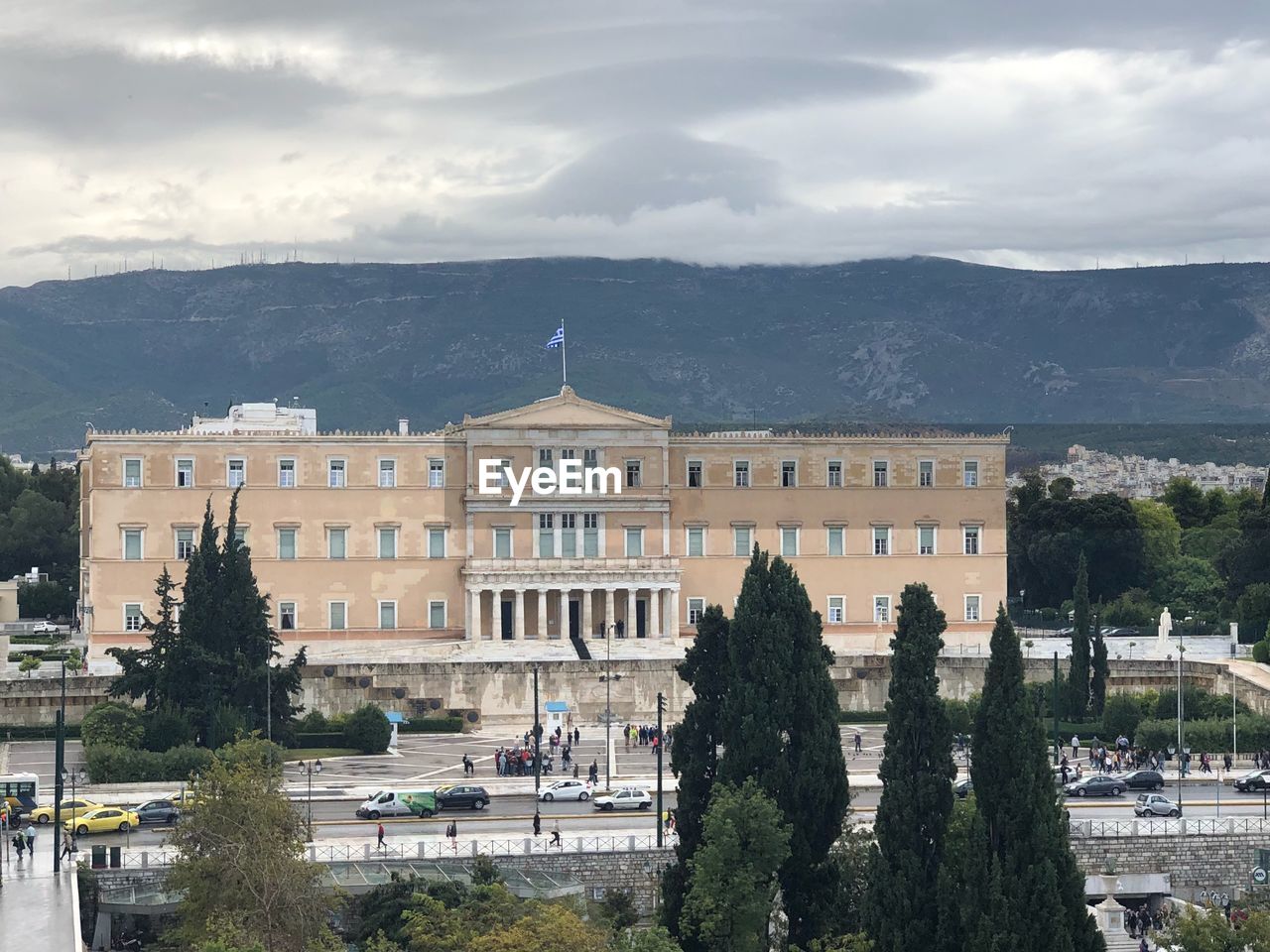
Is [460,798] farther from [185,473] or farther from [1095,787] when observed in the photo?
[185,473]

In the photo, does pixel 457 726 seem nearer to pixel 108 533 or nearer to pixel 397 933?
pixel 108 533

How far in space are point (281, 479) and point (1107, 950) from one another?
4690cm

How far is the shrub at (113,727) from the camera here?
230ft

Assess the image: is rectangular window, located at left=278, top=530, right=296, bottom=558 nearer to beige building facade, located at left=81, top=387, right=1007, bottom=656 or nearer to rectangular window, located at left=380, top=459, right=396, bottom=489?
beige building facade, located at left=81, top=387, right=1007, bottom=656

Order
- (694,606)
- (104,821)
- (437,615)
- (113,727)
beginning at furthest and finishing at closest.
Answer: (694,606) < (437,615) < (113,727) < (104,821)

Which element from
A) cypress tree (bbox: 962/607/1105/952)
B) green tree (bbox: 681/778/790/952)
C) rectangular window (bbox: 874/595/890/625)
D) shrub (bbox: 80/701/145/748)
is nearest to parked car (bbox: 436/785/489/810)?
shrub (bbox: 80/701/145/748)

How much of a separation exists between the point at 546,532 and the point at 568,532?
80 cm

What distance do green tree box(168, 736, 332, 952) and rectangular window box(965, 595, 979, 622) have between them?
48110 millimetres

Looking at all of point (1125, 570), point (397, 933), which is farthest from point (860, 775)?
point (1125, 570)

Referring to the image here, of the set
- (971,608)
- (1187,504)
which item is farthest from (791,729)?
(1187,504)

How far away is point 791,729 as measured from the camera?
53906 mm

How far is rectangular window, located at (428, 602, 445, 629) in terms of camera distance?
306 feet

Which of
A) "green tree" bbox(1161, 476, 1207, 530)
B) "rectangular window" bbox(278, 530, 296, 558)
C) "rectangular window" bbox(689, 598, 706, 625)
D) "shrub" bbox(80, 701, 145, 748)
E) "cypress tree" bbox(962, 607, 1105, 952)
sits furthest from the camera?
"green tree" bbox(1161, 476, 1207, 530)

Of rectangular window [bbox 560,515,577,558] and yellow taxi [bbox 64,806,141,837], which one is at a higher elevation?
rectangular window [bbox 560,515,577,558]
